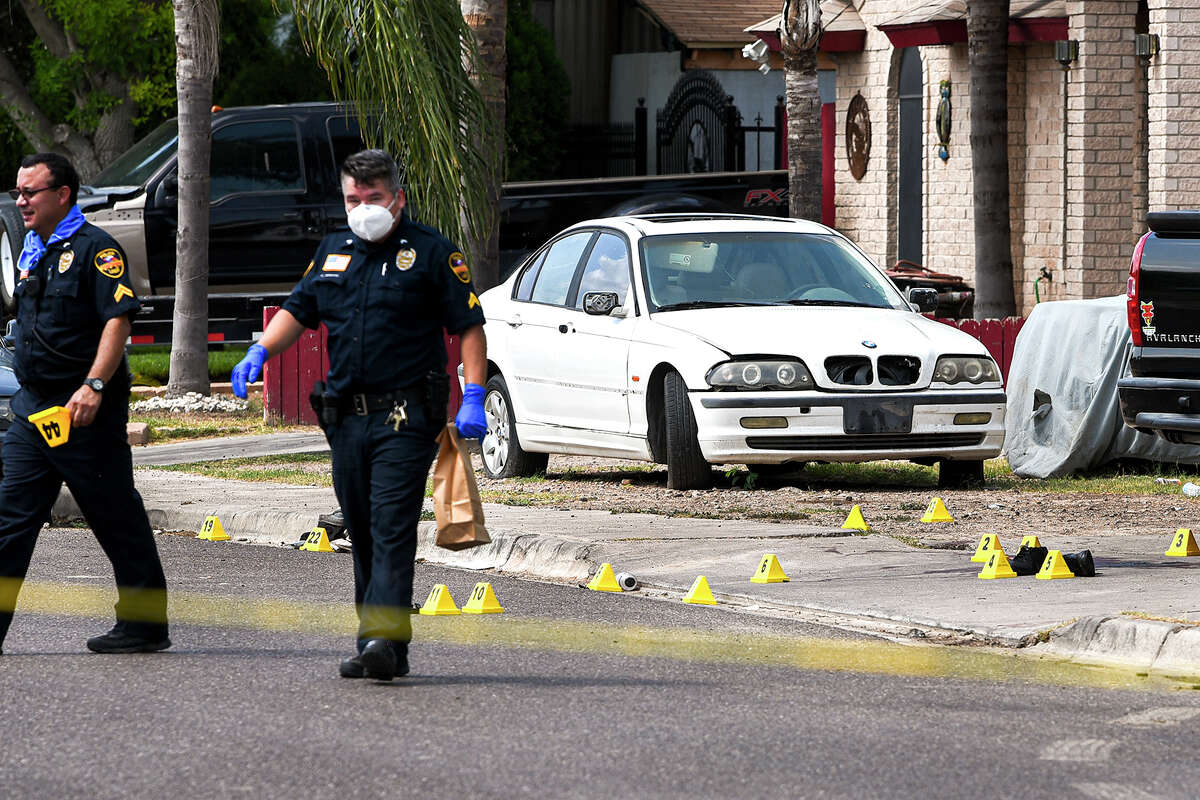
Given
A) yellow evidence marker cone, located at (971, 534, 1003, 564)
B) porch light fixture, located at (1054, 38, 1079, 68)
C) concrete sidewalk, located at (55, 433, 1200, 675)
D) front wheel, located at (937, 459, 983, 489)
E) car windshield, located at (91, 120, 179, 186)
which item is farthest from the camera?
car windshield, located at (91, 120, 179, 186)

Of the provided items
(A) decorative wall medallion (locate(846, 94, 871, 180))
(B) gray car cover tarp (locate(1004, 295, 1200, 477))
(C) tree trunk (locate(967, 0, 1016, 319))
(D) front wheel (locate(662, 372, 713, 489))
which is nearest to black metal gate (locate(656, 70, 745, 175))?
(A) decorative wall medallion (locate(846, 94, 871, 180))

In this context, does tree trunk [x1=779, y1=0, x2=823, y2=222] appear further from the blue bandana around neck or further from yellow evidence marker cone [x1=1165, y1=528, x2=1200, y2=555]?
the blue bandana around neck

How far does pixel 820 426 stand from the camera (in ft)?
38.6

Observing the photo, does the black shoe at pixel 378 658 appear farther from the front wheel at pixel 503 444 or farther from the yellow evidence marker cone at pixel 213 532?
the front wheel at pixel 503 444

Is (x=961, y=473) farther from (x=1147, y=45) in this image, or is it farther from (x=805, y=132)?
(x=1147, y=45)

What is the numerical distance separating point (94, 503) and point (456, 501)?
150 centimetres

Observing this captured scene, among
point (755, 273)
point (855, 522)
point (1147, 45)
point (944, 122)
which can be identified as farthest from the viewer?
point (944, 122)

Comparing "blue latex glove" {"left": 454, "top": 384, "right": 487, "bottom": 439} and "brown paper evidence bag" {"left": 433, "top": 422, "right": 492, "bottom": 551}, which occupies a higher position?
"blue latex glove" {"left": 454, "top": 384, "right": 487, "bottom": 439}

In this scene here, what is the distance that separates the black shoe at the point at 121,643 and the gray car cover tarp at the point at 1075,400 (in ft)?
23.3

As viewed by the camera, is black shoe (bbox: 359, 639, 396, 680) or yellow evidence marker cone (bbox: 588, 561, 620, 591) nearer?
black shoe (bbox: 359, 639, 396, 680)

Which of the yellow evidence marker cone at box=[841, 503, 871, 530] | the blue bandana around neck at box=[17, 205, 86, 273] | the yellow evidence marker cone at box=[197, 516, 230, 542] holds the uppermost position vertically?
the blue bandana around neck at box=[17, 205, 86, 273]

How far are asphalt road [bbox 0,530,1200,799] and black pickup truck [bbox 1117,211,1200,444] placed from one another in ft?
9.33

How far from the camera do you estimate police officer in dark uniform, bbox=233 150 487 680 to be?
692 cm

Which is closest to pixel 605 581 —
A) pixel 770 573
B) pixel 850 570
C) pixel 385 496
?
pixel 770 573
